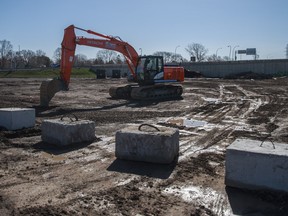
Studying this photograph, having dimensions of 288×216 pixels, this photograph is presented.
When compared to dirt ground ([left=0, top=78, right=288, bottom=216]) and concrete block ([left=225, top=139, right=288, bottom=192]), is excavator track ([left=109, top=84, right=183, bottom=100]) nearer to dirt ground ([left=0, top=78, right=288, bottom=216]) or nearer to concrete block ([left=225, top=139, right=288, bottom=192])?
dirt ground ([left=0, top=78, right=288, bottom=216])

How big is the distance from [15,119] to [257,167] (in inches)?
290

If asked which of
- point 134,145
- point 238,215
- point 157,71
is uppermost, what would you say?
point 157,71

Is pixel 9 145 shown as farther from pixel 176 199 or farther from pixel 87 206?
pixel 176 199

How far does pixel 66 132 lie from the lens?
8.54 m

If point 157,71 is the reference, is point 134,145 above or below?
below

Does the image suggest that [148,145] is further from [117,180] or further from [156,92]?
[156,92]

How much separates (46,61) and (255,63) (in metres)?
69.6

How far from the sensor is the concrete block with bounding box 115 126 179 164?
6992 mm

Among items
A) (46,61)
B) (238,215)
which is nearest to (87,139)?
(238,215)

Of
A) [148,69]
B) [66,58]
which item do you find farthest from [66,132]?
[148,69]

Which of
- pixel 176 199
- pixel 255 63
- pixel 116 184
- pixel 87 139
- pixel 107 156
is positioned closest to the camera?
pixel 176 199

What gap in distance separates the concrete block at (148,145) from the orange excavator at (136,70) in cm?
1056

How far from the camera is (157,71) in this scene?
21.4 m

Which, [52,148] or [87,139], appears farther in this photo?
[87,139]
